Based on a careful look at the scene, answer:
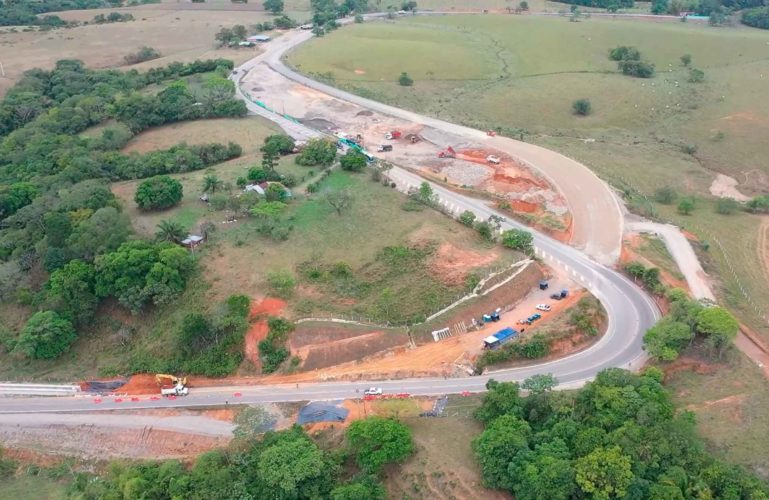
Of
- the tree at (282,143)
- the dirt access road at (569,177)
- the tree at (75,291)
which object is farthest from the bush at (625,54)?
the tree at (75,291)

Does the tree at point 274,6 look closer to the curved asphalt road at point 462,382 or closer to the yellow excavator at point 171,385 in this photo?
the yellow excavator at point 171,385

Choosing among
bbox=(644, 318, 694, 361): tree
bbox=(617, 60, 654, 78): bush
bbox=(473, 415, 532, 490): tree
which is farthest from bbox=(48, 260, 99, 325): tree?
bbox=(617, 60, 654, 78): bush

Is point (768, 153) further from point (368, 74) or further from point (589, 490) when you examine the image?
point (589, 490)

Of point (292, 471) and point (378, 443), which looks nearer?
point (292, 471)

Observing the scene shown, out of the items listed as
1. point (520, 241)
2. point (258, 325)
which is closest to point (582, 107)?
point (520, 241)

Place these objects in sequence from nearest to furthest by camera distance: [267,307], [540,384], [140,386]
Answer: [540,384] < [140,386] < [267,307]

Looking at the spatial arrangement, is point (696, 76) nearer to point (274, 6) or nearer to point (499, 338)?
point (499, 338)

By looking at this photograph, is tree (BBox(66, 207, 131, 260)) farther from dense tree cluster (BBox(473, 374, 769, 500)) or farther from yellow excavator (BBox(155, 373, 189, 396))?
dense tree cluster (BBox(473, 374, 769, 500))
